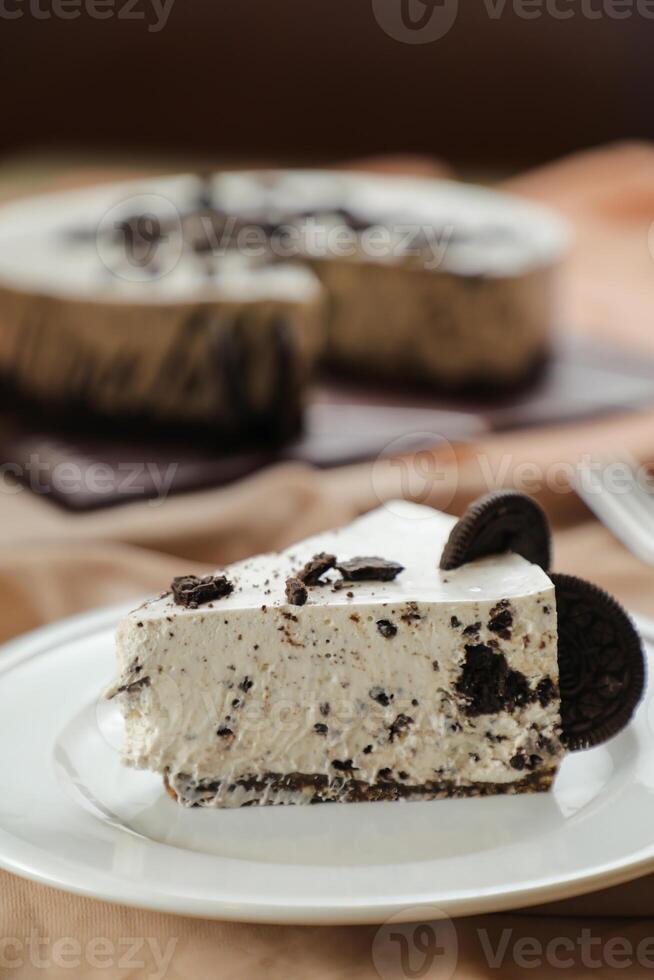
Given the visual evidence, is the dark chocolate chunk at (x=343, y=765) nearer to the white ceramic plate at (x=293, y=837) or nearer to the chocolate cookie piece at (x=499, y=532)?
the white ceramic plate at (x=293, y=837)

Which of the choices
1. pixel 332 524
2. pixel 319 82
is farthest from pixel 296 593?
pixel 319 82

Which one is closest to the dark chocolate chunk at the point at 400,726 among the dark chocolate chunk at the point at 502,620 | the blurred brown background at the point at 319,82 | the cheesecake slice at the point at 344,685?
the cheesecake slice at the point at 344,685

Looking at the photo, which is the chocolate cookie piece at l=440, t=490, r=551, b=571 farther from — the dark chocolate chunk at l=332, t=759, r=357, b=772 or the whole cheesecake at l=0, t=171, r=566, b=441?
the whole cheesecake at l=0, t=171, r=566, b=441

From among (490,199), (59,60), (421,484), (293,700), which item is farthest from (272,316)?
(59,60)

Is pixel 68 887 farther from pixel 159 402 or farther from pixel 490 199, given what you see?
pixel 490 199

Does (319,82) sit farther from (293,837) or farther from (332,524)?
(293,837)

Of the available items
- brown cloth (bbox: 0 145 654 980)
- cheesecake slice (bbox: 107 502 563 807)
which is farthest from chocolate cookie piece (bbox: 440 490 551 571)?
brown cloth (bbox: 0 145 654 980)
